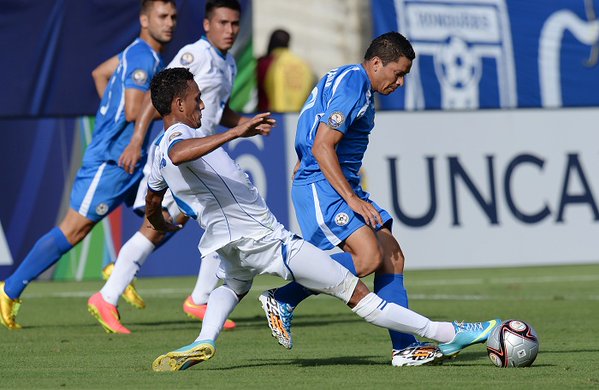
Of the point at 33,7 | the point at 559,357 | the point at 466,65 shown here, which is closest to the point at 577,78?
the point at 466,65

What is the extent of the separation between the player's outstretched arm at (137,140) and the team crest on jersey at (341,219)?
2454mm

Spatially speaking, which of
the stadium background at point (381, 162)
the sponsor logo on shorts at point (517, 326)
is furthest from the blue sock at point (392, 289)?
the stadium background at point (381, 162)

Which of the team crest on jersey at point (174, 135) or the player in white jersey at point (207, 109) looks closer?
the team crest on jersey at point (174, 135)

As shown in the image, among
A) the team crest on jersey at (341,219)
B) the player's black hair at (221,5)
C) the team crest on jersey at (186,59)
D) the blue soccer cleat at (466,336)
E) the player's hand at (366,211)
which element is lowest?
the blue soccer cleat at (466,336)

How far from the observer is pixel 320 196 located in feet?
25.3


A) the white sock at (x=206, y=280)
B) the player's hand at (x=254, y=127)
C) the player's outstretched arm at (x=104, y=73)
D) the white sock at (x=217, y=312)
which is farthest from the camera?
the player's outstretched arm at (x=104, y=73)

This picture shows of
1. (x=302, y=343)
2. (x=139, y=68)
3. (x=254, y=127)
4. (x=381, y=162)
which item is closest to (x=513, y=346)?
(x=254, y=127)

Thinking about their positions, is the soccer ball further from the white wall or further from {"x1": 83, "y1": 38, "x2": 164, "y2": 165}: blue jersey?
Result: the white wall

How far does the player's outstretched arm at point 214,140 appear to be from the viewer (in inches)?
256

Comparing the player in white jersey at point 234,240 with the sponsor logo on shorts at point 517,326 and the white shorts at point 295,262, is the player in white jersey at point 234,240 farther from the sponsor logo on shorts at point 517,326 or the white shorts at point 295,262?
the sponsor logo on shorts at point 517,326

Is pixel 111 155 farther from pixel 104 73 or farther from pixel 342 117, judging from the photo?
pixel 342 117

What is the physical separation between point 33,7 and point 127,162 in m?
6.53

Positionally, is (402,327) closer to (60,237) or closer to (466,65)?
(60,237)

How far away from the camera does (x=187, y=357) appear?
23.0 feet
